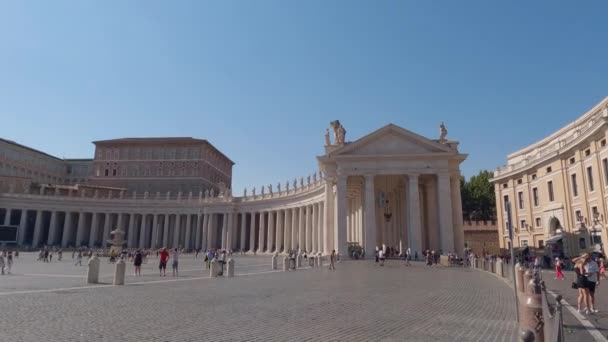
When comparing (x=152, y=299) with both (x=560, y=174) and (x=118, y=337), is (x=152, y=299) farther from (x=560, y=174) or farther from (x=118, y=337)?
(x=560, y=174)

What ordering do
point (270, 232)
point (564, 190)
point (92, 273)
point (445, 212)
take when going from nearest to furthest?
point (92, 273) → point (445, 212) → point (564, 190) → point (270, 232)

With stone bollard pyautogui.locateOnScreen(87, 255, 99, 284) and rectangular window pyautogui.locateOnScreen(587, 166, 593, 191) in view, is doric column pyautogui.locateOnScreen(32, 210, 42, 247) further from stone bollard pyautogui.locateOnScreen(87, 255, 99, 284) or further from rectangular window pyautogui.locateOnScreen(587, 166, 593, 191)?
rectangular window pyautogui.locateOnScreen(587, 166, 593, 191)

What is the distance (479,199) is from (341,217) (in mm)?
49353

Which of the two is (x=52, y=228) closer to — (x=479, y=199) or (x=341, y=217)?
(x=341, y=217)

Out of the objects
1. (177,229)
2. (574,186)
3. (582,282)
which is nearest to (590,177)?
(574,186)

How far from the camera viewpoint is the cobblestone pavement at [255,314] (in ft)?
27.3

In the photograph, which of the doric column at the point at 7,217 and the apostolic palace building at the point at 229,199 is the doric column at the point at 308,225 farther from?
the doric column at the point at 7,217

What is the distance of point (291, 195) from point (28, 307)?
52.4 m

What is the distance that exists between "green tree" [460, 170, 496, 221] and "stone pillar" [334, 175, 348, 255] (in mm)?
46209

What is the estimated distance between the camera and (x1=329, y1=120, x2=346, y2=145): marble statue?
47.3 m

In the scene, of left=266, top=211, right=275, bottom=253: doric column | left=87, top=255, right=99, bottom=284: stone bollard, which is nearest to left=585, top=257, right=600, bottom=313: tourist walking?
left=87, top=255, right=99, bottom=284: stone bollard

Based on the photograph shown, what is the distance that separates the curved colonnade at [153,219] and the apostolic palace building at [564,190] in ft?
111

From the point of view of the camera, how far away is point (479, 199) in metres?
78.9

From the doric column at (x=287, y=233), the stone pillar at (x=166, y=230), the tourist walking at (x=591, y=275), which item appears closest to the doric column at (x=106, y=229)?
the stone pillar at (x=166, y=230)
